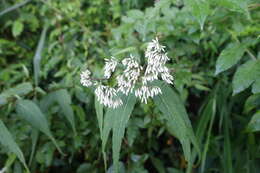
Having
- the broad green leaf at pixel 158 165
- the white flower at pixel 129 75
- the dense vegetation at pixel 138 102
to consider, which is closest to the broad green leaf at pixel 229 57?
the dense vegetation at pixel 138 102

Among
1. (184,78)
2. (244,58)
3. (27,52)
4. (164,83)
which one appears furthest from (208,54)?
(27,52)

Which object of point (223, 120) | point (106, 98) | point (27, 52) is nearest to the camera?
point (106, 98)

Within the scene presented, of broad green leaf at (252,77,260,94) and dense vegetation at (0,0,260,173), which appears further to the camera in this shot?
dense vegetation at (0,0,260,173)

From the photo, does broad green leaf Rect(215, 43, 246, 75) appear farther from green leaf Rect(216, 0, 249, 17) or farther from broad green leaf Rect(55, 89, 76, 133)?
broad green leaf Rect(55, 89, 76, 133)

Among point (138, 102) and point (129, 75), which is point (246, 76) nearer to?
point (129, 75)

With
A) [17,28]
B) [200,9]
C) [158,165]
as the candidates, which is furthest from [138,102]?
[17,28]

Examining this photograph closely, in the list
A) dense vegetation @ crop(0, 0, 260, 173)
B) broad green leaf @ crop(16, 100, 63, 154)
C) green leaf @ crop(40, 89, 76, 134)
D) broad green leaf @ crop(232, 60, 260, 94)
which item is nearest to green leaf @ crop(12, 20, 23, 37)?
dense vegetation @ crop(0, 0, 260, 173)

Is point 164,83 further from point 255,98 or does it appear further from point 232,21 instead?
point 232,21
